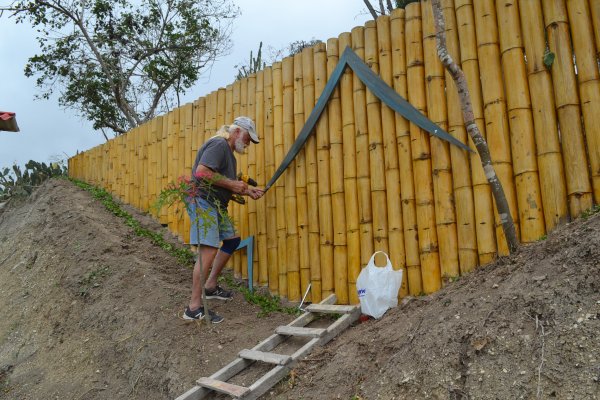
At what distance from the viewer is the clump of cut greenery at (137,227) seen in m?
5.86

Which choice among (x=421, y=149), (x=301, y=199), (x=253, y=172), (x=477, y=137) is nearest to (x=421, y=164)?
(x=421, y=149)

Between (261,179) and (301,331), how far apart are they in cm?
194

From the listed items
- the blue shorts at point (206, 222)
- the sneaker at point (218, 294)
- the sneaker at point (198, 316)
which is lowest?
the sneaker at point (198, 316)

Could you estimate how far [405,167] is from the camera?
3740 millimetres

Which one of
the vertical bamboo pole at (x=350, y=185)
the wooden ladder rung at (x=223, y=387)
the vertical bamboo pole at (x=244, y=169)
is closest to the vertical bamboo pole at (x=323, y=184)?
the vertical bamboo pole at (x=350, y=185)

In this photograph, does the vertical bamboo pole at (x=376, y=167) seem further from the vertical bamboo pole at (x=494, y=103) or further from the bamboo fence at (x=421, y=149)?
the vertical bamboo pole at (x=494, y=103)

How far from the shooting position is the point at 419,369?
2.39 m

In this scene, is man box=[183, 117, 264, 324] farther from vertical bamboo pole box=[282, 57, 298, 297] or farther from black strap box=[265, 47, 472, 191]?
black strap box=[265, 47, 472, 191]

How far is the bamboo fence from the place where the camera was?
304 cm

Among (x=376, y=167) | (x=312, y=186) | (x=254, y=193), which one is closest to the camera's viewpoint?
(x=376, y=167)

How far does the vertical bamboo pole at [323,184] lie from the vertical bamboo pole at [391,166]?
630mm

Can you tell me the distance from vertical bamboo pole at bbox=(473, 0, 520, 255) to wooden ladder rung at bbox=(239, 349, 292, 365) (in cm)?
162

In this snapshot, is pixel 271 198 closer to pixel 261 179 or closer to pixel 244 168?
pixel 261 179

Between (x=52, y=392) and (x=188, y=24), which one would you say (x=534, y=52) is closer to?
(x=52, y=392)
